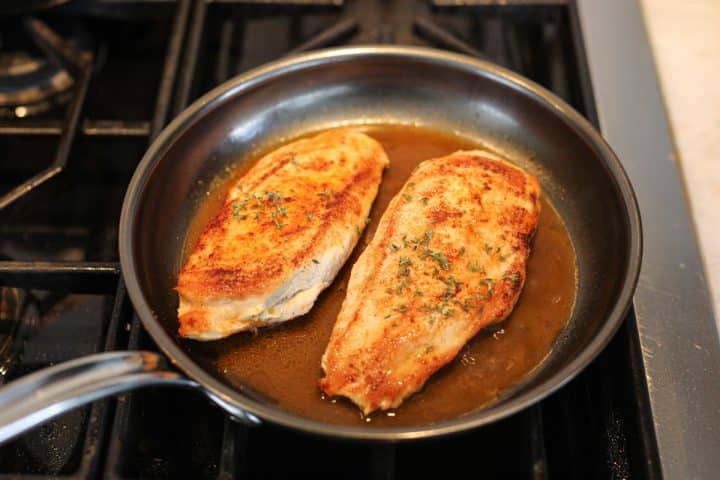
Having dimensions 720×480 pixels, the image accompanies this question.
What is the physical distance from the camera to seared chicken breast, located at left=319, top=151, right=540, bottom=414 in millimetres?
1246

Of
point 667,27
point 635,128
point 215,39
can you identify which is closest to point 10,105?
point 215,39

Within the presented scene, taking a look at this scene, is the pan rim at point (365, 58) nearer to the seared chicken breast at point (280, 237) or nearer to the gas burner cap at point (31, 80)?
the seared chicken breast at point (280, 237)

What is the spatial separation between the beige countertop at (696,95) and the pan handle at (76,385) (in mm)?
1137

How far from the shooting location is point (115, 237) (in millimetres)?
1698

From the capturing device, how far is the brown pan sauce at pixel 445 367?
1.25 m

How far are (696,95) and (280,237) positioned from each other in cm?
126

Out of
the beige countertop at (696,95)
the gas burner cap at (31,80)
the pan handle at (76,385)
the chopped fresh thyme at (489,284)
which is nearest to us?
the pan handle at (76,385)

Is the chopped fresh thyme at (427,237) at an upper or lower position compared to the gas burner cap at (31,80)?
upper

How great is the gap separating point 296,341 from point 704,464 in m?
0.80

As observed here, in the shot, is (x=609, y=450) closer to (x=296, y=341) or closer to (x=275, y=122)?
(x=296, y=341)

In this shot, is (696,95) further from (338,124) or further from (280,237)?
(280,237)

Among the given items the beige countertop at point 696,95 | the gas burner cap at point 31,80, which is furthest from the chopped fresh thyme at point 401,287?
the gas burner cap at point 31,80

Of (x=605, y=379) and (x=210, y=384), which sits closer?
(x=210, y=384)

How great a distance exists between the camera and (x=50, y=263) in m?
1.37
